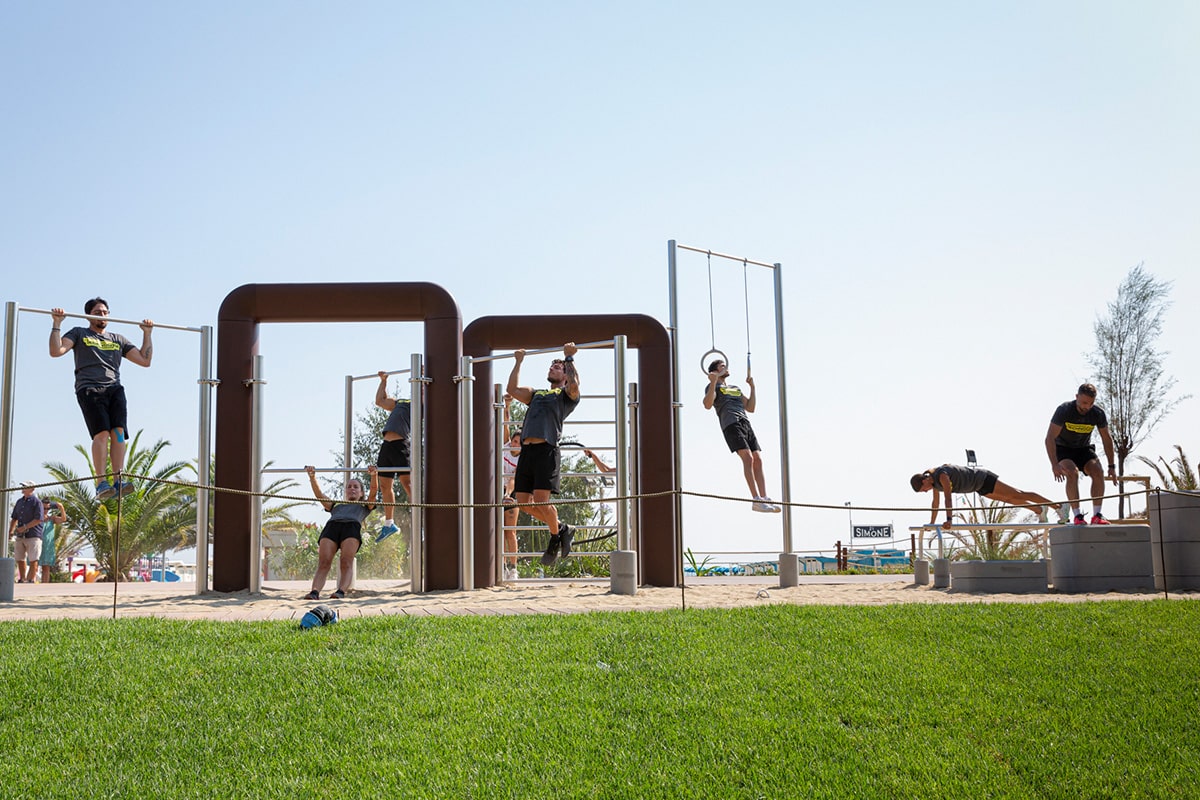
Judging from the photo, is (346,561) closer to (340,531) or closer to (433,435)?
(340,531)

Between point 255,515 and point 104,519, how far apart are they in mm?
11231

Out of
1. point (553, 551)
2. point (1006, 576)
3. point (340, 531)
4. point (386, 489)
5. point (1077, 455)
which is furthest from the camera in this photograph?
point (386, 489)

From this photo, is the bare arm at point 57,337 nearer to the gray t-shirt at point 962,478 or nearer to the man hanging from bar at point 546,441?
the man hanging from bar at point 546,441

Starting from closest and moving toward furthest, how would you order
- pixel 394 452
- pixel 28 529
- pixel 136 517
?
pixel 394 452 → pixel 28 529 → pixel 136 517

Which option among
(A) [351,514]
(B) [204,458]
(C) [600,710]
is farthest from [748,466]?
(C) [600,710]

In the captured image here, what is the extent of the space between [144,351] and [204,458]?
1220 millimetres

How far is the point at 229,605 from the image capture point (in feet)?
30.5

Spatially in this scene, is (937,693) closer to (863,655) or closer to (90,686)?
(863,655)

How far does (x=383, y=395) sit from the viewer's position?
1194cm

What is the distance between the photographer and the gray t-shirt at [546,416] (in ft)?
35.7

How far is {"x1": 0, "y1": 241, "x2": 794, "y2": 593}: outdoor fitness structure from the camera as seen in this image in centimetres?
1071

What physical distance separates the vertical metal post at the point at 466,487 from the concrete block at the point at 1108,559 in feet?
18.3

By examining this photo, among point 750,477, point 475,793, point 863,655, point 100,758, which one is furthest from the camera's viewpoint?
point 750,477

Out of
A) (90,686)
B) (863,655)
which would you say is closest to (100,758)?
(90,686)
